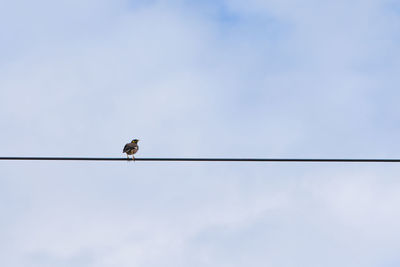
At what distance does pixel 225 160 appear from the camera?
13789 millimetres

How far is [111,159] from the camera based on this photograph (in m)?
14.6

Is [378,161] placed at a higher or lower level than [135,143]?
lower

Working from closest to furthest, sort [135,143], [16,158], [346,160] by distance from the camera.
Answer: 1. [346,160]
2. [16,158]
3. [135,143]

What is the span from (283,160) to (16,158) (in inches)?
219

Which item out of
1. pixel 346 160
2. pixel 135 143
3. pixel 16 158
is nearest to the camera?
pixel 346 160

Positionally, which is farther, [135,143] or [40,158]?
[135,143]

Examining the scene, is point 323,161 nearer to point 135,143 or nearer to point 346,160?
point 346,160

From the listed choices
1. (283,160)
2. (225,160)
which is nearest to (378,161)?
(283,160)

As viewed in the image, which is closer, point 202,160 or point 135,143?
point 202,160

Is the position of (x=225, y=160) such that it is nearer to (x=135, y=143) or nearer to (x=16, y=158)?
(x=16, y=158)

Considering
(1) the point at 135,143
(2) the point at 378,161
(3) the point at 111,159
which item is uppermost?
(1) the point at 135,143

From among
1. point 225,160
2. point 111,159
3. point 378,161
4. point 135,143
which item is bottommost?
point 378,161

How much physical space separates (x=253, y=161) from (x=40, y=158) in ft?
14.3

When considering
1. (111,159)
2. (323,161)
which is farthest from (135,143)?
(323,161)
